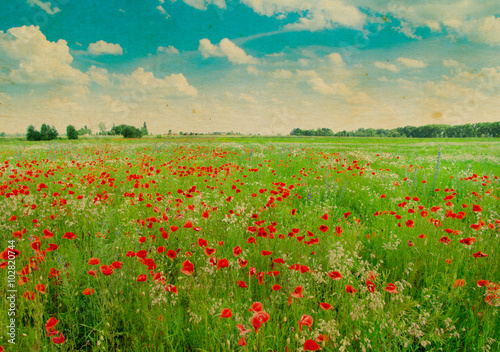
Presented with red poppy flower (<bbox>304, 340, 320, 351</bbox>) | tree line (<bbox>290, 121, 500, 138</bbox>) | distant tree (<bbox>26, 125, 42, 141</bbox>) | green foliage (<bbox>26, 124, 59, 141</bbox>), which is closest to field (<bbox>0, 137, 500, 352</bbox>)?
red poppy flower (<bbox>304, 340, 320, 351</bbox>)

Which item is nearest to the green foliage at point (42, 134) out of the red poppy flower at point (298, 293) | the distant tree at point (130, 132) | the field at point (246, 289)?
the distant tree at point (130, 132)

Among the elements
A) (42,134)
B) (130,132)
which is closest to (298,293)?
(42,134)

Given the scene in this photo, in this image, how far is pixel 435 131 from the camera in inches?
3802

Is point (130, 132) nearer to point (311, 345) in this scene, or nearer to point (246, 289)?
point (246, 289)

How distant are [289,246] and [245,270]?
655 millimetres

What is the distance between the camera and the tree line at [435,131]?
8575 centimetres

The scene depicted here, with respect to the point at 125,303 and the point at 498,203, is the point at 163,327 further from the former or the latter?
the point at 498,203

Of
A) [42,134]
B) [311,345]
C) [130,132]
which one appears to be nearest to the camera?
[311,345]

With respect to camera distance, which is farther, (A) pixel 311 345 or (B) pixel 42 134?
(B) pixel 42 134

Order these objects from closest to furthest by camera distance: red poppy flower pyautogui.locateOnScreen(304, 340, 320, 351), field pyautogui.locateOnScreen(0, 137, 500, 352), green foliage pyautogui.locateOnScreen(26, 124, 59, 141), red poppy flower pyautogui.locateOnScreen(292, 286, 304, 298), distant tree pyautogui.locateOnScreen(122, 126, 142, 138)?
red poppy flower pyautogui.locateOnScreen(304, 340, 320, 351), red poppy flower pyautogui.locateOnScreen(292, 286, 304, 298), field pyautogui.locateOnScreen(0, 137, 500, 352), green foliage pyautogui.locateOnScreen(26, 124, 59, 141), distant tree pyautogui.locateOnScreen(122, 126, 142, 138)

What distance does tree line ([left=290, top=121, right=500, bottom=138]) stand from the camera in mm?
85750

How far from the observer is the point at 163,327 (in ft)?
6.06

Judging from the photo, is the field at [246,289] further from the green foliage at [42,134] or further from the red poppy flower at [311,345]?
the green foliage at [42,134]

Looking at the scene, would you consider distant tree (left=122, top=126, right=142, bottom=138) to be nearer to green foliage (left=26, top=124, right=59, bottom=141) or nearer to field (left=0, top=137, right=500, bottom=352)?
green foliage (left=26, top=124, right=59, bottom=141)
